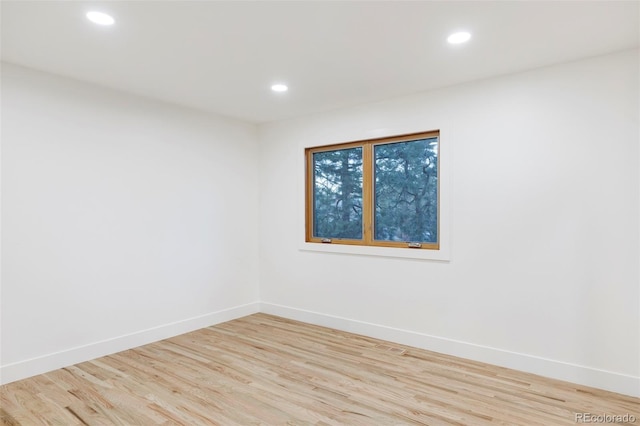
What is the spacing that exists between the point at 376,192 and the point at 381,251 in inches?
25.0

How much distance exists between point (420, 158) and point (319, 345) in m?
2.06

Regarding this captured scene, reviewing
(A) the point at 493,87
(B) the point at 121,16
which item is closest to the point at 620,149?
(A) the point at 493,87

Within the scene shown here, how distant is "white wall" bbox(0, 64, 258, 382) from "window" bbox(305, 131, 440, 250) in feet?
3.29

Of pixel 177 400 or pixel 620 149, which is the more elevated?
pixel 620 149

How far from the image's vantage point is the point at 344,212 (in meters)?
4.36

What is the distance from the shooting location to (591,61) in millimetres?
2838

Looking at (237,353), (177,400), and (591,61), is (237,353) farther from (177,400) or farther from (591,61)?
(591,61)

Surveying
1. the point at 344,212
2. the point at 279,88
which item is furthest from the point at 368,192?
the point at 279,88

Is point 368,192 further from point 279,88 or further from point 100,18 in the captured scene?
point 100,18

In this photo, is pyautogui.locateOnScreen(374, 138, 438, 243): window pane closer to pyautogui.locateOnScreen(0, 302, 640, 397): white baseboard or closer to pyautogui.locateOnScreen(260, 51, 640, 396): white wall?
pyautogui.locateOnScreen(260, 51, 640, 396): white wall

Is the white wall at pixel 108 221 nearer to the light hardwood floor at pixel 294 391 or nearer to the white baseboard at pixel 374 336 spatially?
the white baseboard at pixel 374 336

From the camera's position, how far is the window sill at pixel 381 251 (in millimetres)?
3537
